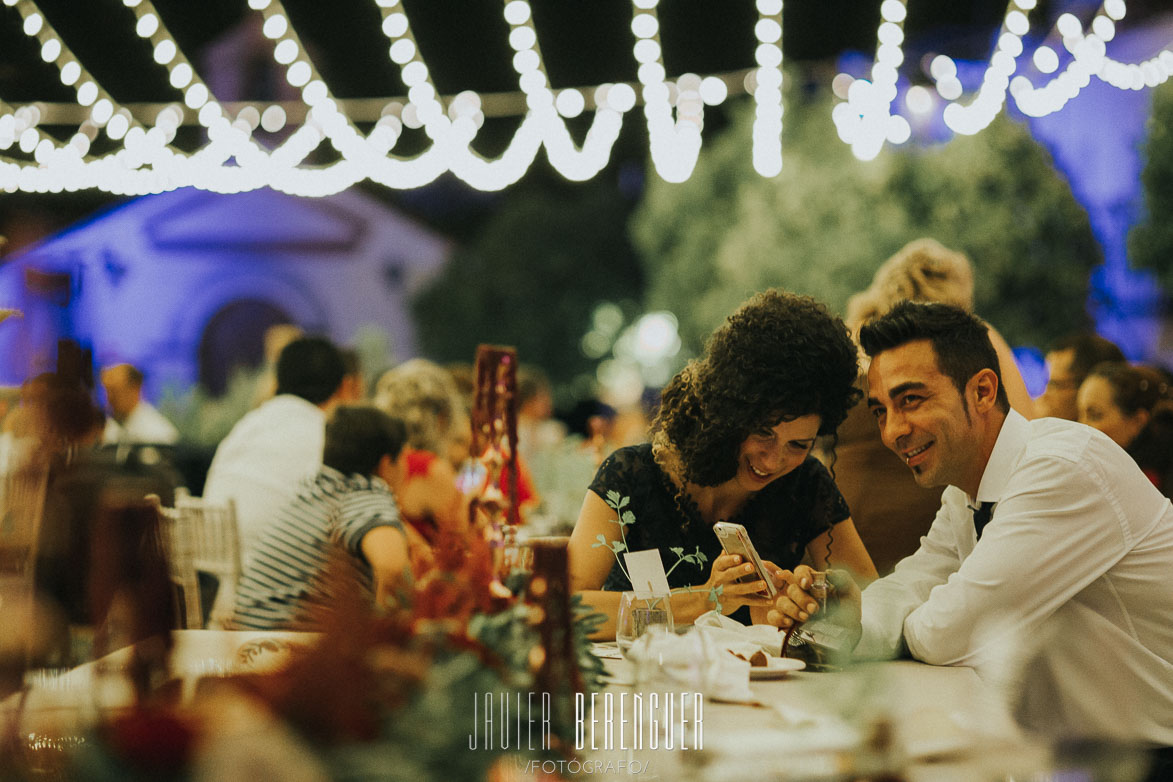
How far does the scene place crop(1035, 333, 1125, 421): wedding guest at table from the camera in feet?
15.1

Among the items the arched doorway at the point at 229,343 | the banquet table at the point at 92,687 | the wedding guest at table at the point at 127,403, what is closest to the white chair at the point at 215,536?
the wedding guest at table at the point at 127,403

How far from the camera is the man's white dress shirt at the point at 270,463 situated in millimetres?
4359

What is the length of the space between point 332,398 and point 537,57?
3.07 metres

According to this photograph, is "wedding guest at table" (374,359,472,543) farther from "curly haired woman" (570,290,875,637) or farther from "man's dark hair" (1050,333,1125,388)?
"man's dark hair" (1050,333,1125,388)

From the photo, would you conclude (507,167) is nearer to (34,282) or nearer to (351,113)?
(351,113)

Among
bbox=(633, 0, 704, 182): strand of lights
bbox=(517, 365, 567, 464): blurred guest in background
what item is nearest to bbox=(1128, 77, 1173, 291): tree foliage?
bbox=(633, 0, 704, 182): strand of lights

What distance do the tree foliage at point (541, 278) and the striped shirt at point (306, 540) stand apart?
966 inches

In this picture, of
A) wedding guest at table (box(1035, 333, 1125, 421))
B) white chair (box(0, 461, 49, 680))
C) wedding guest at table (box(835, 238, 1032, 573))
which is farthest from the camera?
wedding guest at table (box(1035, 333, 1125, 421))

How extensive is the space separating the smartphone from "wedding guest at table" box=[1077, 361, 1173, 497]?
2.56 meters

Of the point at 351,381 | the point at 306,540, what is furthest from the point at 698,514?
the point at 351,381

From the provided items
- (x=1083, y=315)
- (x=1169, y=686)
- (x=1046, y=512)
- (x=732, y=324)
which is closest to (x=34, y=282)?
(x=732, y=324)

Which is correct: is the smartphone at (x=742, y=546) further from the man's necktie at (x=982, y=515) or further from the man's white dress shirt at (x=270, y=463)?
the man's white dress shirt at (x=270, y=463)

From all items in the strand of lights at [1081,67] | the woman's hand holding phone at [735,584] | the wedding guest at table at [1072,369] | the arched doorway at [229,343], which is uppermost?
the arched doorway at [229,343]

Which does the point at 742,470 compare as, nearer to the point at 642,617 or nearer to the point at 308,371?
the point at 642,617
